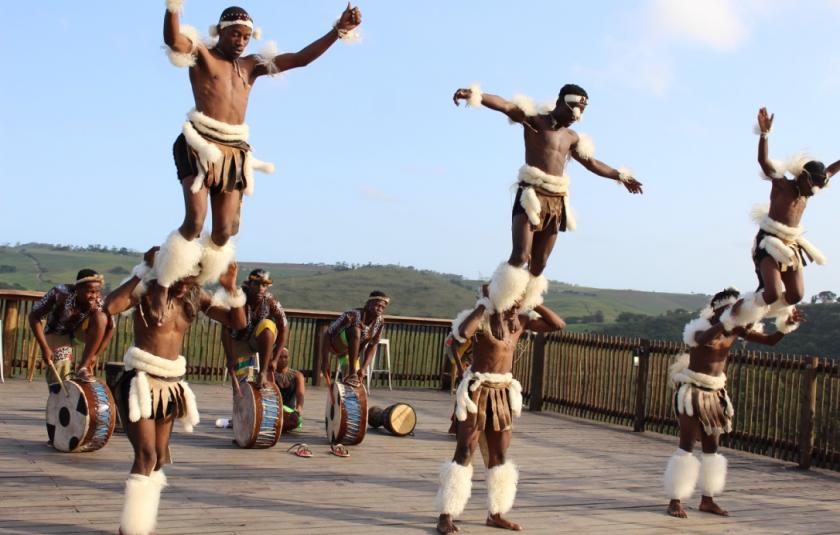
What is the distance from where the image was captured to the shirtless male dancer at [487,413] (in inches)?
218

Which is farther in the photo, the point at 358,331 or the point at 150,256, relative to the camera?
the point at 358,331

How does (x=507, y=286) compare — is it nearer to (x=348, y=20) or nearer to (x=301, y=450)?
(x=348, y=20)

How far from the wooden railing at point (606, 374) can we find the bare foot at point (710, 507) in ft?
10.0

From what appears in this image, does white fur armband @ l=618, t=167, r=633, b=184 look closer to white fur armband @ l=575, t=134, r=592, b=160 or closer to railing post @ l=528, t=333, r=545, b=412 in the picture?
white fur armband @ l=575, t=134, r=592, b=160

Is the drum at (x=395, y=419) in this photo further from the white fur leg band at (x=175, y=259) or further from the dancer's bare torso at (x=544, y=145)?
the white fur leg band at (x=175, y=259)

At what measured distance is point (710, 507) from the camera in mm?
6656

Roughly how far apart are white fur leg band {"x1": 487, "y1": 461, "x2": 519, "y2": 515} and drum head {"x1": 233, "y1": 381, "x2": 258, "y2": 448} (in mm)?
2635

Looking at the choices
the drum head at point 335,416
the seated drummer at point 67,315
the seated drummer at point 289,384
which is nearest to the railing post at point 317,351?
the seated drummer at point 289,384

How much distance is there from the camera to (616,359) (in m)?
12.1

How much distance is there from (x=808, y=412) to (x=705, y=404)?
333 cm

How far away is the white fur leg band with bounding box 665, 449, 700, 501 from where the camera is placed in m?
6.48

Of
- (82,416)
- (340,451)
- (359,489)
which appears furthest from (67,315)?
(359,489)

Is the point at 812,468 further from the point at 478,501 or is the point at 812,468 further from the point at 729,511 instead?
the point at 478,501

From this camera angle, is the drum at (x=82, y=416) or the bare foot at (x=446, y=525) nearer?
the bare foot at (x=446, y=525)
